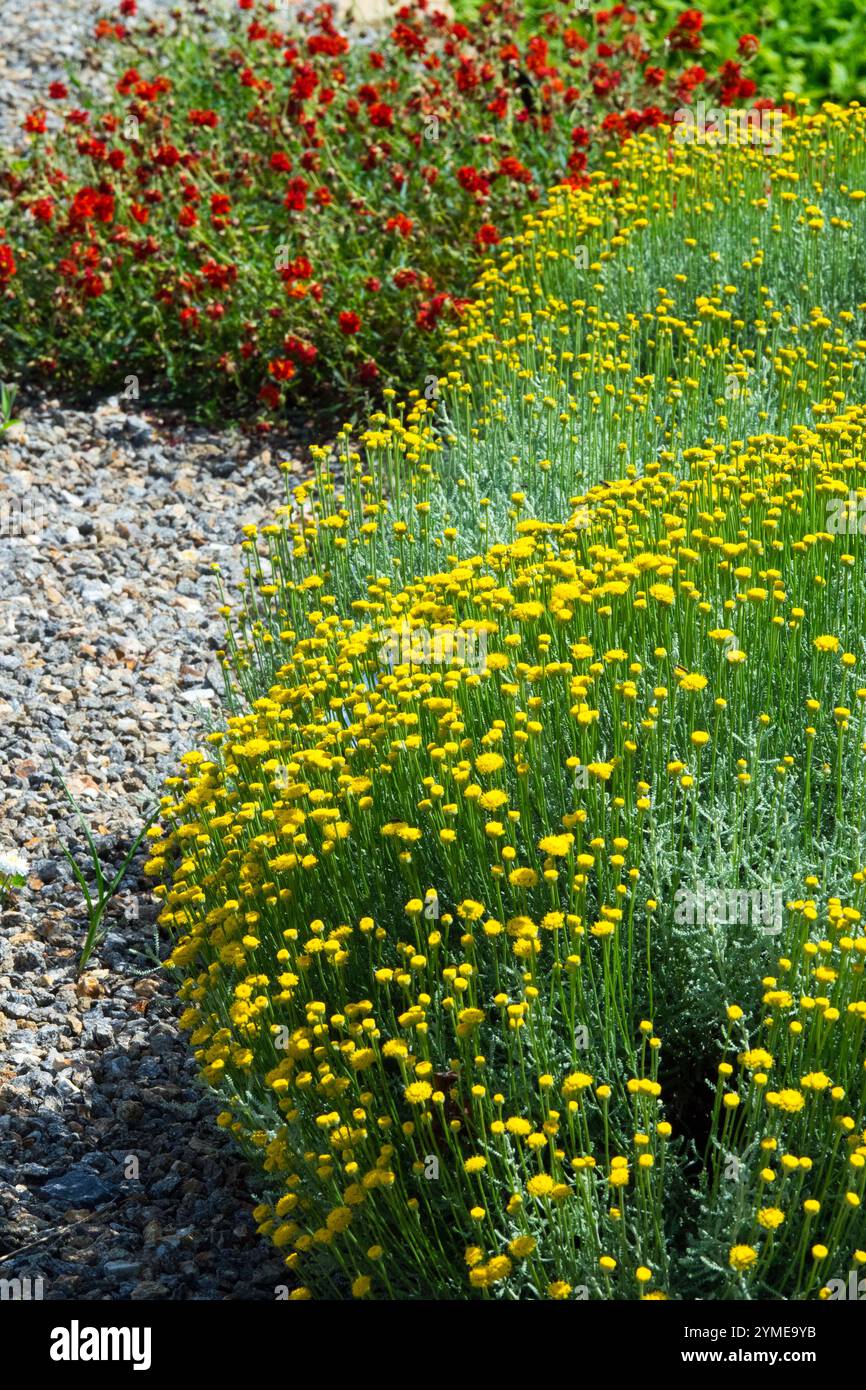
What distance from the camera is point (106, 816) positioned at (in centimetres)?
473

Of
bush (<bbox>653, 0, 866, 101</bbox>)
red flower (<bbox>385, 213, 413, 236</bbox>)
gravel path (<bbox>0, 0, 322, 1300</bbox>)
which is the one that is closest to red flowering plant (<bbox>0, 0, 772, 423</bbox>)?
red flower (<bbox>385, 213, 413, 236</bbox>)

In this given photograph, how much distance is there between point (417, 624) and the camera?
373 cm

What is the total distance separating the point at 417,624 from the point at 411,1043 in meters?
1.16

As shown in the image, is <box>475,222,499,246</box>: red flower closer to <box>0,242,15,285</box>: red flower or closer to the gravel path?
the gravel path

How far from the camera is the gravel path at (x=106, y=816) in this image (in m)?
3.47

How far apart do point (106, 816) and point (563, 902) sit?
2.00 meters

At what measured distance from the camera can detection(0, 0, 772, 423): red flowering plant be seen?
6.93 m

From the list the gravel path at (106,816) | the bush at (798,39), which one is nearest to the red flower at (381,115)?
the gravel path at (106,816)

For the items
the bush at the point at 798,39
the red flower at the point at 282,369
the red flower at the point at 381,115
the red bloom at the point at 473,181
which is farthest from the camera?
the bush at the point at 798,39

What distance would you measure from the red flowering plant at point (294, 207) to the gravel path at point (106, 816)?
50cm

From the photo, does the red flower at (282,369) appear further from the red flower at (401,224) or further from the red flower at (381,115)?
the red flower at (381,115)
